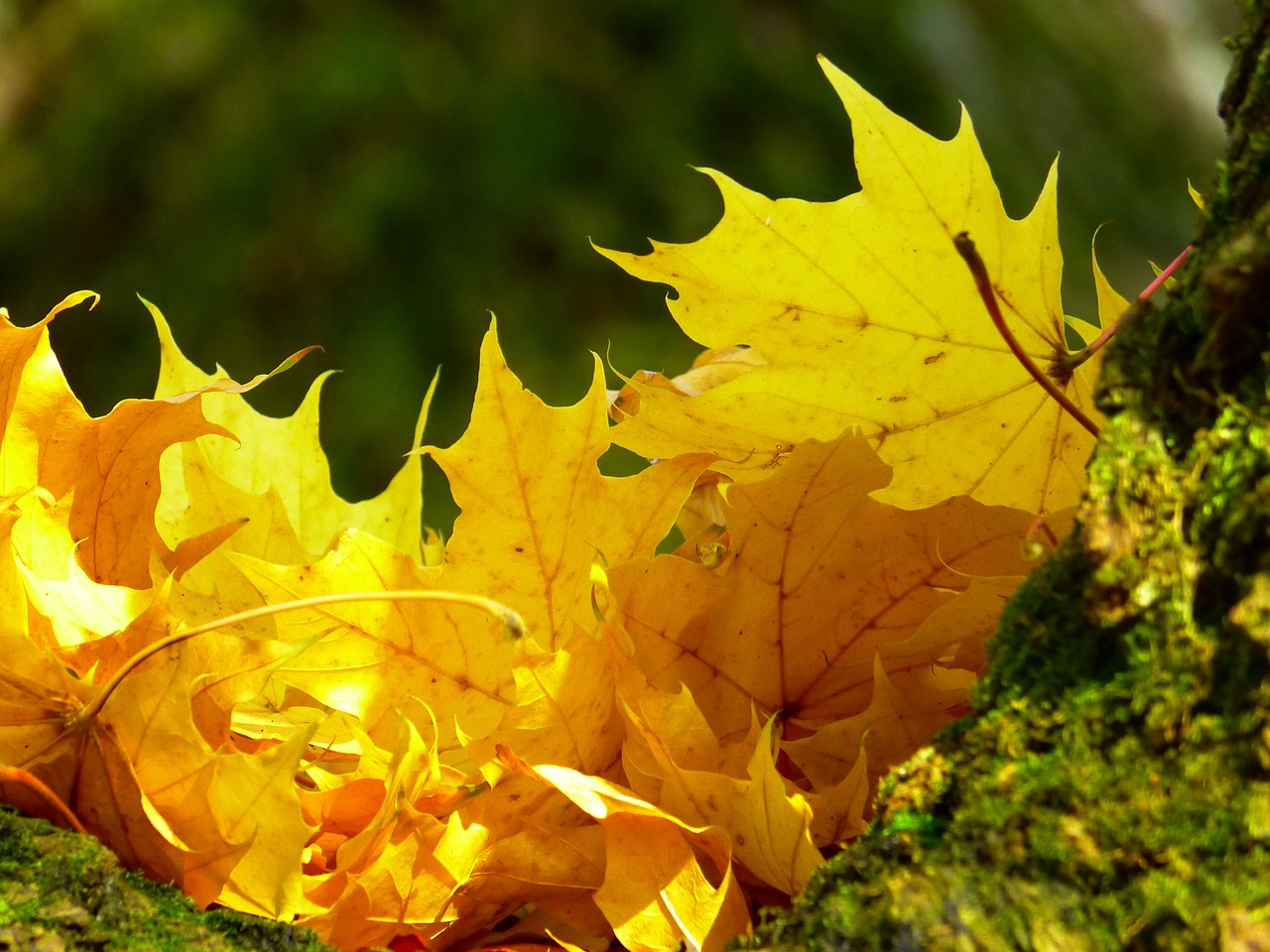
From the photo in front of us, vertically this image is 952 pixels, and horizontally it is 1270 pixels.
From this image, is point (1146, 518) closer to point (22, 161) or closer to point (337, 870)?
point (337, 870)

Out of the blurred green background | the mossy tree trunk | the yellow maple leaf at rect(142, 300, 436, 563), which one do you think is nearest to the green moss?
the mossy tree trunk

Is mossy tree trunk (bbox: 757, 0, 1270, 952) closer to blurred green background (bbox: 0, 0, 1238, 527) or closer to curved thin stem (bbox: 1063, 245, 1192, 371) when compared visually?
curved thin stem (bbox: 1063, 245, 1192, 371)

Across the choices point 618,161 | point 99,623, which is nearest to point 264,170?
point 618,161

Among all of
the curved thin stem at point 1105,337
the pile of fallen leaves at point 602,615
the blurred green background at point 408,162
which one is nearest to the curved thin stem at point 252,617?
the pile of fallen leaves at point 602,615

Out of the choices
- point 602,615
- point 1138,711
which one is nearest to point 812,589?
point 602,615

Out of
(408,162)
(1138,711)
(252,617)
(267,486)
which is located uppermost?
(1138,711)

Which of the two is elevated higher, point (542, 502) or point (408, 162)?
point (542, 502)

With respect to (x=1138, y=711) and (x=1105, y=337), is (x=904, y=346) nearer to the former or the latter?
(x=1105, y=337)
